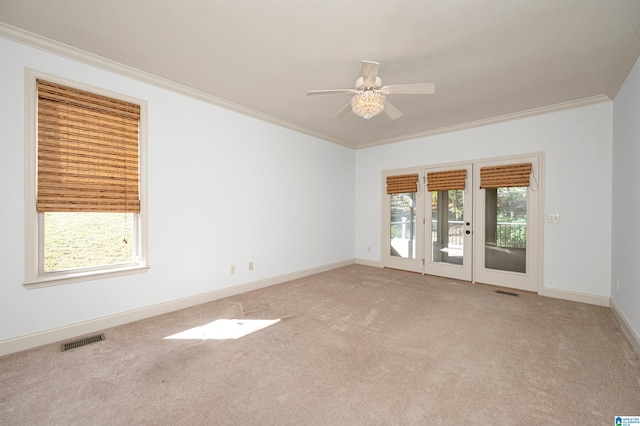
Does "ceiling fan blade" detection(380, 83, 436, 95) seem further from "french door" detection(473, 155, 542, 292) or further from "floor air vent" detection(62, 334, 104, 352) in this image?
"floor air vent" detection(62, 334, 104, 352)

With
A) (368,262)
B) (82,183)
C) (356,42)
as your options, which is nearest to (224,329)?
(82,183)

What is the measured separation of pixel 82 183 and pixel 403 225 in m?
5.10

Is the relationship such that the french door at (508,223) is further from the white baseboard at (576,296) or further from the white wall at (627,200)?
the white wall at (627,200)

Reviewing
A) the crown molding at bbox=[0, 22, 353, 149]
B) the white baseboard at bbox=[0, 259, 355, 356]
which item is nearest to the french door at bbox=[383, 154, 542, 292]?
the white baseboard at bbox=[0, 259, 355, 356]

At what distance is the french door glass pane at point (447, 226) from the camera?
499 centimetres

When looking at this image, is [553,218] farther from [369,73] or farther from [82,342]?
[82,342]

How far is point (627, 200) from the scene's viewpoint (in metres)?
2.93

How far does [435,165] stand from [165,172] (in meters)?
4.50

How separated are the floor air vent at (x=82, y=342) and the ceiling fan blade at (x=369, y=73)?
3458 mm

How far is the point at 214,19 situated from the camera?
7.41ft

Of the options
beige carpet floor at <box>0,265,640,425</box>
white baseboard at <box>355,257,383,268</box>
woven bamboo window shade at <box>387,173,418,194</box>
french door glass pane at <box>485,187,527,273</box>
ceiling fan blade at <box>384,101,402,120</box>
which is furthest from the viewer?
white baseboard at <box>355,257,383,268</box>

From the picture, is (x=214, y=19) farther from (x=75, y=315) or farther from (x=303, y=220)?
(x=303, y=220)

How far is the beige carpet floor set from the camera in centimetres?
171

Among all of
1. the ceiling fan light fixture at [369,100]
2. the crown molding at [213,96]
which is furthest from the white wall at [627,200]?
the ceiling fan light fixture at [369,100]
